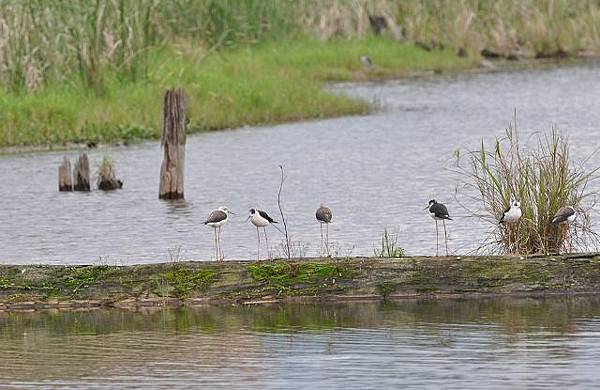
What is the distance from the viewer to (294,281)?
43.7 ft

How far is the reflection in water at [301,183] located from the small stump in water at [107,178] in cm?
20

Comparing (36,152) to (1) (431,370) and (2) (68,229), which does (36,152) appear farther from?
(1) (431,370)

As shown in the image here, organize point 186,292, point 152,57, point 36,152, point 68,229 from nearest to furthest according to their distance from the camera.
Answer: point 186,292, point 68,229, point 36,152, point 152,57

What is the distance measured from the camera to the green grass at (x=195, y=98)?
29094 mm

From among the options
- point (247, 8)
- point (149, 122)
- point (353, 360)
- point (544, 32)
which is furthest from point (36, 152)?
point (544, 32)

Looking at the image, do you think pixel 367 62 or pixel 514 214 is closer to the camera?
pixel 514 214

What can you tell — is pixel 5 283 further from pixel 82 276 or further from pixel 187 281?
pixel 187 281

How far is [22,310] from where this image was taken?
1345 centimetres

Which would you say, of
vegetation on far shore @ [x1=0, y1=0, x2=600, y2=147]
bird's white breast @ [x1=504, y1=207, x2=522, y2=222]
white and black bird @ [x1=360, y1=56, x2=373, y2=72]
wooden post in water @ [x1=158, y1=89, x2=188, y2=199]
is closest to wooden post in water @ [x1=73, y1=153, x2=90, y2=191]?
wooden post in water @ [x1=158, y1=89, x2=188, y2=199]

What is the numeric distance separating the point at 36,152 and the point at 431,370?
717 inches

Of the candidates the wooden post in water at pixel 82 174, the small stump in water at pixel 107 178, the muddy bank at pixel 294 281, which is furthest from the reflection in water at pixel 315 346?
the small stump in water at pixel 107 178

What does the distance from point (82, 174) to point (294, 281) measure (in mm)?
10651

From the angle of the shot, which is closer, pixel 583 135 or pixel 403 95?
pixel 583 135

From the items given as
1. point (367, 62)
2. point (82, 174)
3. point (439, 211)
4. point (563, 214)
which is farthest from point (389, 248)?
point (367, 62)
